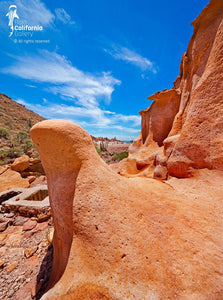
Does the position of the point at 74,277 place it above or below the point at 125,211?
below

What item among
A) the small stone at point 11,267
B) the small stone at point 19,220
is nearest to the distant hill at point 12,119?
the small stone at point 19,220

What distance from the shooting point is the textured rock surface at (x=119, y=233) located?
1.20 meters

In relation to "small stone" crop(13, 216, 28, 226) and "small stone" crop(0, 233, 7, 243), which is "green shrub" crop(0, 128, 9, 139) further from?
"small stone" crop(0, 233, 7, 243)

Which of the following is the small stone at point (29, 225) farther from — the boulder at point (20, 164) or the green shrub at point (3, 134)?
the green shrub at point (3, 134)

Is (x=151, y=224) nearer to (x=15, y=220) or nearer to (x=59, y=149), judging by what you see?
(x=59, y=149)

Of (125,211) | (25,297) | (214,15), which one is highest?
(214,15)

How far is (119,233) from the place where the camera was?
145 centimetres

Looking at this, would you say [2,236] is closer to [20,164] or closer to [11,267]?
[11,267]

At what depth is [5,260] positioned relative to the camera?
2.69 metres

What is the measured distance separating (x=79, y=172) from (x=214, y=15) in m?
6.04

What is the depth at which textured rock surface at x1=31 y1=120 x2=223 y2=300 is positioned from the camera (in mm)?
1204

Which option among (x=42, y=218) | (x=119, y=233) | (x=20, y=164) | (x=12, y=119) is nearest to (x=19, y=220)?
(x=42, y=218)

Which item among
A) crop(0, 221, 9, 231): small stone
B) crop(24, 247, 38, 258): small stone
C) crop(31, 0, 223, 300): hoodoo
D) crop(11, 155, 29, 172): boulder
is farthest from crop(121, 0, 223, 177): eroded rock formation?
crop(11, 155, 29, 172): boulder

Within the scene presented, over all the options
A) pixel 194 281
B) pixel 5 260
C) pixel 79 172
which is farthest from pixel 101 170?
pixel 5 260
